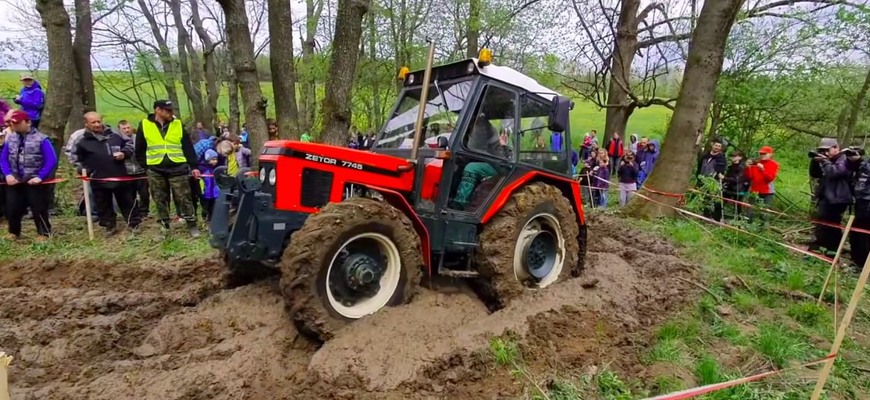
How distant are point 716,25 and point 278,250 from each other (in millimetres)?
7640

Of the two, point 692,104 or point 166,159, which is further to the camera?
point 692,104

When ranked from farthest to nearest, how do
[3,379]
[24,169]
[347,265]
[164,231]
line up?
[164,231] → [24,169] → [347,265] → [3,379]

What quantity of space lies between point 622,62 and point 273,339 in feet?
39.4

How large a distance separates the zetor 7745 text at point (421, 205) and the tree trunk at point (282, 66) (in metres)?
3.09

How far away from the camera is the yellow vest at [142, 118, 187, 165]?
6465mm

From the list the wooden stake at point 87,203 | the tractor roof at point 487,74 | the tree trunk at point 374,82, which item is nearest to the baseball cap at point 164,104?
the wooden stake at point 87,203

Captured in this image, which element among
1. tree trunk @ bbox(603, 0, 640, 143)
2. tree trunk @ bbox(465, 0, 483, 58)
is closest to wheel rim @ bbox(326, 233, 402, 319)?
tree trunk @ bbox(603, 0, 640, 143)

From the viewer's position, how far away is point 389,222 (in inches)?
149

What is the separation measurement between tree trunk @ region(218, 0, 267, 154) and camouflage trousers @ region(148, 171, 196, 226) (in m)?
1.13

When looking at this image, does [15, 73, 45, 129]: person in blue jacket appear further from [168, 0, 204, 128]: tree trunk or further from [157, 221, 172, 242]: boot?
[168, 0, 204, 128]: tree trunk

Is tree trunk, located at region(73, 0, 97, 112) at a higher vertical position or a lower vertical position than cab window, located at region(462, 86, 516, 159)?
higher

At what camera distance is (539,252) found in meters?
5.04

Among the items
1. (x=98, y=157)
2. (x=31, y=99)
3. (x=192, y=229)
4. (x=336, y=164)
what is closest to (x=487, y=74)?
(x=336, y=164)

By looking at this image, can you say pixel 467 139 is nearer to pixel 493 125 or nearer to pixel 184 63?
pixel 493 125
